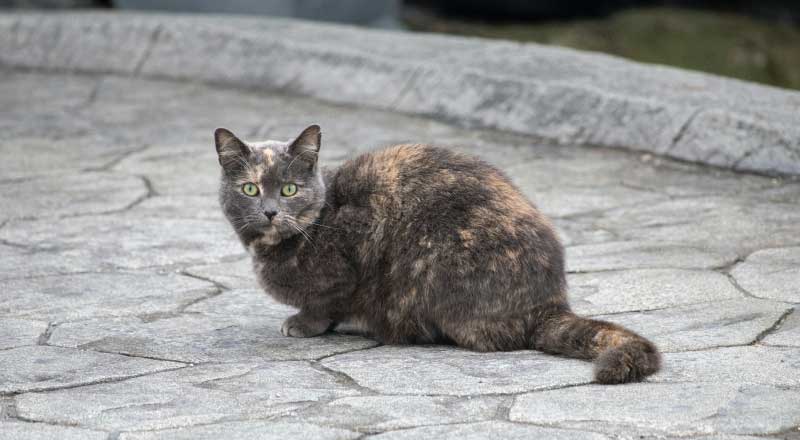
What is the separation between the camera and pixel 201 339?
4.02 meters

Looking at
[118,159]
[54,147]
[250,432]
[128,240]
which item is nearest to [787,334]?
[250,432]

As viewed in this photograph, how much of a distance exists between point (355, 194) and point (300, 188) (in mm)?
186

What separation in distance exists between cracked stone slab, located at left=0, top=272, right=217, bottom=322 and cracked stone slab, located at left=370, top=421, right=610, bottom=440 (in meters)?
1.60

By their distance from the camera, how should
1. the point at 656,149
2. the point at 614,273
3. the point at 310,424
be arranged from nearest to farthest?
the point at 310,424 → the point at 614,273 → the point at 656,149

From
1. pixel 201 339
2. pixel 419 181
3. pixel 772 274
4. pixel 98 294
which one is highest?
pixel 419 181

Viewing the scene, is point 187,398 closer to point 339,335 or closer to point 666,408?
point 339,335

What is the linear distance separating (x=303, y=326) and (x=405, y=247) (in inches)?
18.9

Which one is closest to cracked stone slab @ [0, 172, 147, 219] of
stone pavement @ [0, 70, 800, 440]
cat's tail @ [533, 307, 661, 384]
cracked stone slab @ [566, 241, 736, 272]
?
stone pavement @ [0, 70, 800, 440]

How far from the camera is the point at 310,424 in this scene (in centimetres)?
312

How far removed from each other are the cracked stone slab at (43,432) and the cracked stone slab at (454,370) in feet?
2.63

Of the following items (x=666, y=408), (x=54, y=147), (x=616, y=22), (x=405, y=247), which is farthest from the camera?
(x=616, y=22)

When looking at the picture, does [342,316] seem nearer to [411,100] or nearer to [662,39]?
[411,100]

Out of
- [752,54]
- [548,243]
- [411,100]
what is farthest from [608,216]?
[752,54]

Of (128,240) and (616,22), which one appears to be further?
(616,22)
